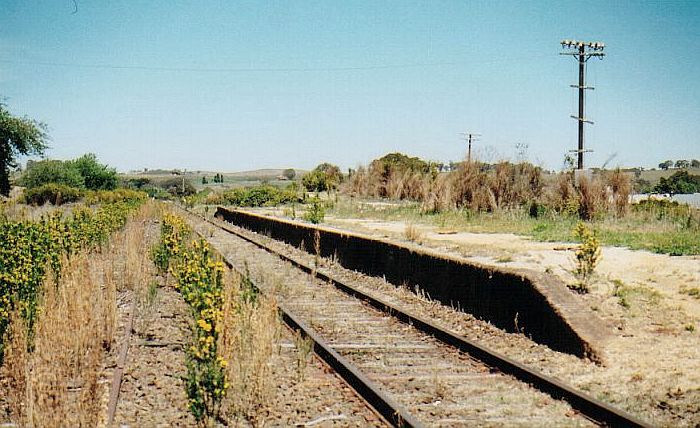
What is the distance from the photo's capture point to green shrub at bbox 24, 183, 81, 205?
60.6m

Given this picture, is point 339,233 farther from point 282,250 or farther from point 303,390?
point 303,390

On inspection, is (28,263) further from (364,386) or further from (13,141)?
(13,141)

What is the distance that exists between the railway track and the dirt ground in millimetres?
470

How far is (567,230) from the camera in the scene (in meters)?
17.5

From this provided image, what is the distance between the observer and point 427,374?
261 inches

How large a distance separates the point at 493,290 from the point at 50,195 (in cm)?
6287

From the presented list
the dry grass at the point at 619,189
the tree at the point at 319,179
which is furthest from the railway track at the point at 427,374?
the tree at the point at 319,179

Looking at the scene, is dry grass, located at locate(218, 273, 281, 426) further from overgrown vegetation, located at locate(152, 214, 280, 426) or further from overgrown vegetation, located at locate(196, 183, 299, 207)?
overgrown vegetation, located at locate(196, 183, 299, 207)

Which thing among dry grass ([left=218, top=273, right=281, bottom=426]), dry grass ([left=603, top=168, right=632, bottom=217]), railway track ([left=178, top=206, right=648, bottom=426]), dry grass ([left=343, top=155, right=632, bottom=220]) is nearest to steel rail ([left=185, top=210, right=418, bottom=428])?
railway track ([left=178, top=206, right=648, bottom=426])

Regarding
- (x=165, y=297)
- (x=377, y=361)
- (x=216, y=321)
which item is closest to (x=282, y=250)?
(x=165, y=297)

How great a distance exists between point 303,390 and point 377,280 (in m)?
7.45

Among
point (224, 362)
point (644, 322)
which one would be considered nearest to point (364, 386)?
point (224, 362)

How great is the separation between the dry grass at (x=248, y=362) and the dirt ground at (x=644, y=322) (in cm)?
305

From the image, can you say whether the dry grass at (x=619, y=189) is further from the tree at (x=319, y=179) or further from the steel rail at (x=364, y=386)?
the tree at (x=319, y=179)
